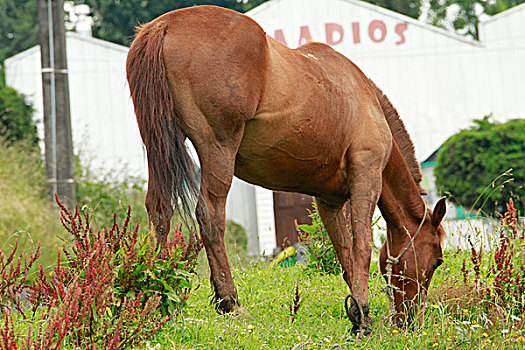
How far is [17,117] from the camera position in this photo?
16.8 metres

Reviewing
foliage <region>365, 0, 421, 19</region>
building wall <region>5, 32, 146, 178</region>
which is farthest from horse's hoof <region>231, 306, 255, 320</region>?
foliage <region>365, 0, 421, 19</region>

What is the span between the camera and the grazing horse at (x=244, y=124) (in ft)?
13.1

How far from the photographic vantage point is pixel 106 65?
19.4 meters

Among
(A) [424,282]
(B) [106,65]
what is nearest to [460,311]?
(A) [424,282]

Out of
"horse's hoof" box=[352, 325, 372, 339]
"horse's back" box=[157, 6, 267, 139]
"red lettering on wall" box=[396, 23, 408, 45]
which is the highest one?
"red lettering on wall" box=[396, 23, 408, 45]

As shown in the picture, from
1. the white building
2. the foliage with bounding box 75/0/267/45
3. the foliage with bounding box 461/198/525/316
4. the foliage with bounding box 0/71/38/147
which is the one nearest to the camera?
the foliage with bounding box 461/198/525/316

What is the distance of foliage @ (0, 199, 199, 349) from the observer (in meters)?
3.32

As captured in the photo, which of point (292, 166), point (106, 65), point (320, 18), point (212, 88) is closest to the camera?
point (212, 88)

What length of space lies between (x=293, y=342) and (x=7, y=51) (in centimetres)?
3227

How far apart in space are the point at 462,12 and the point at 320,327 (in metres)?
37.0

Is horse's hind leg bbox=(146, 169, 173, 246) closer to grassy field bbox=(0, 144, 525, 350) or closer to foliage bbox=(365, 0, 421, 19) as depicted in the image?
grassy field bbox=(0, 144, 525, 350)

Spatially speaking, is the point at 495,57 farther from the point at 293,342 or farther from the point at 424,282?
the point at 293,342

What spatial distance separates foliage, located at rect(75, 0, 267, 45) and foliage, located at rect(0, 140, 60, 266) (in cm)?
1964

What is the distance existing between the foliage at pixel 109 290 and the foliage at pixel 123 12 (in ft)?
92.1
